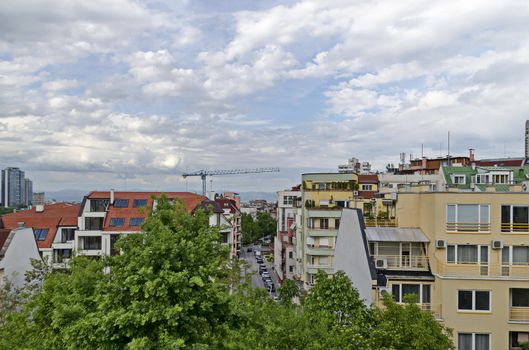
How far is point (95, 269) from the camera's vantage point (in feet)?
44.6

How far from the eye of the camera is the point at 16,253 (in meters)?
33.0

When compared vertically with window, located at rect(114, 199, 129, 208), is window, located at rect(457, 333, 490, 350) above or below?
below

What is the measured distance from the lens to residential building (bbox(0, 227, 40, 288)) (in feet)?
102

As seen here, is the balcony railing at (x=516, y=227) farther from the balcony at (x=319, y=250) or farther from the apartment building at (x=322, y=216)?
the balcony at (x=319, y=250)

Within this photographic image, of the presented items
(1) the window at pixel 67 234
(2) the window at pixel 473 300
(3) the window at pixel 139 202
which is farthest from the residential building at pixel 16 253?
(2) the window at pixel 473 300

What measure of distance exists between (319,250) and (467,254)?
70.8 ft

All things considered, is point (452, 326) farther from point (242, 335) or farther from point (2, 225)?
point (2, 225)

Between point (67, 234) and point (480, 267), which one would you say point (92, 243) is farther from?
point (480, 267)

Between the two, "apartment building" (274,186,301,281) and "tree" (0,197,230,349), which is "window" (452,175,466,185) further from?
"tree" (0,197,230,349)

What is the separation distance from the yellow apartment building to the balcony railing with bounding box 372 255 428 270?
0.38 m

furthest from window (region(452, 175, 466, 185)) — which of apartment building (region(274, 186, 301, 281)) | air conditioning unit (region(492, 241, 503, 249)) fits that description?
air conditioning unit (region(492, 241, 503, 249))

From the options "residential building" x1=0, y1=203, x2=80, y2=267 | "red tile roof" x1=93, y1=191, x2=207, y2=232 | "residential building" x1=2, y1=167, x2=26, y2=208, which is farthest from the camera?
"residential building" x1=2, y1=167, x2=26, y2=208

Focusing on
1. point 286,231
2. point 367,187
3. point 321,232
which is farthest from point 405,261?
point 286,231

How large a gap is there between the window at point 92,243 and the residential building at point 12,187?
16159 cm
